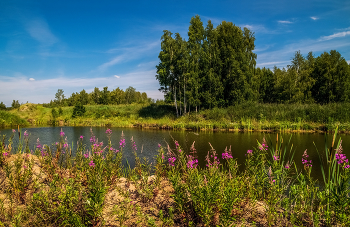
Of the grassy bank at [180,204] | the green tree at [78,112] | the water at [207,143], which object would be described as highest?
the green tree at [78,112]

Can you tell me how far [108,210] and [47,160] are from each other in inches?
104

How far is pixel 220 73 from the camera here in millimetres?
30578

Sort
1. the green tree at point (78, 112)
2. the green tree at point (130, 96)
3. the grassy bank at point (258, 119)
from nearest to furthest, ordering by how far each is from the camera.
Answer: the grassy bank at point (258, 119)
the green tree at point (78, 112)
the green tree at point (130, 96)

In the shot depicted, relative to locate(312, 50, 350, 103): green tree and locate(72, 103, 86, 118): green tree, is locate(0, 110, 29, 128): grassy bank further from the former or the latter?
locate(312, 50, 350, 103): green tree

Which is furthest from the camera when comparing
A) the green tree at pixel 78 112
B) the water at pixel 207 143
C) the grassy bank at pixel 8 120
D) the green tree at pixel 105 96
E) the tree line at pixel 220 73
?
the green tree at pixel 105 96

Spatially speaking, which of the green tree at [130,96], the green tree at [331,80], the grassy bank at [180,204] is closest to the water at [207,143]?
the grassy bank at [180,204]

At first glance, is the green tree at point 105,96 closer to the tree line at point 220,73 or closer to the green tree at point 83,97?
the green tree at point 83,97

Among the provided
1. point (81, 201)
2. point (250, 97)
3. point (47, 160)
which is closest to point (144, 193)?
point (81, 201)

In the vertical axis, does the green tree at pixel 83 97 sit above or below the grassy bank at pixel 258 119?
above

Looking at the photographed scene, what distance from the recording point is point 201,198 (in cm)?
304

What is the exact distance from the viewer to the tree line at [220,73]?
2730 centimetres

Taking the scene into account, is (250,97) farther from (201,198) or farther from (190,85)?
(201,198)

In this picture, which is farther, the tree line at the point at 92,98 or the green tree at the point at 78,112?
the tree line at the point at 92,98

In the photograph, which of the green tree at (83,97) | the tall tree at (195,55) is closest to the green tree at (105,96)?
the green tree at (83,97)
